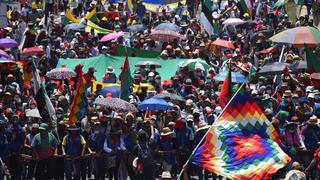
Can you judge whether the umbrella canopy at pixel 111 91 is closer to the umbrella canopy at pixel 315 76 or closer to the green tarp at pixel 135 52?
the umbrella canopy at pixel 315 76

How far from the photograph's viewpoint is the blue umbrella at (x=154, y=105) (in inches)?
1073

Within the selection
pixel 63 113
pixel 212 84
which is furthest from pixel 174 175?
pixel 212 84

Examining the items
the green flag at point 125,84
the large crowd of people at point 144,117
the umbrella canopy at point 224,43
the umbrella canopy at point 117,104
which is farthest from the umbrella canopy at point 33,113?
the umbrella canopy at point 224,43

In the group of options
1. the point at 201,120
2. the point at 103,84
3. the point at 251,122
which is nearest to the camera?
the point at 251,122

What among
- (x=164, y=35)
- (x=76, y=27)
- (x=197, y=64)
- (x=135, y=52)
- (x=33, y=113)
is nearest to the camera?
(x=33, y=113)

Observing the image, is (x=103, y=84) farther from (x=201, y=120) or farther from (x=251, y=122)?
(x=251, y=122)

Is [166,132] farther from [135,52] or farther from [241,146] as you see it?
[135,52]

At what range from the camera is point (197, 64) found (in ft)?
107

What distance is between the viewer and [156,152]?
25875 mm

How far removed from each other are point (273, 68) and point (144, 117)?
454 centimetres

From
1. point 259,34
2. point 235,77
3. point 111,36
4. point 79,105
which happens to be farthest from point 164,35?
point 79,105

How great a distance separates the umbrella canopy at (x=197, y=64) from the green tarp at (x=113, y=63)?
392mm

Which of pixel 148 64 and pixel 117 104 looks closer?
pixel 117 104

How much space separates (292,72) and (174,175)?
6.27 meters
